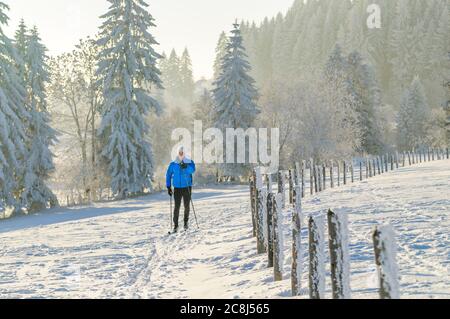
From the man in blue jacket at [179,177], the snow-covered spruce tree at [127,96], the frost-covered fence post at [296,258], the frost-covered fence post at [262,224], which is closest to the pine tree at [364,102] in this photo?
the snow-covered spruce tree at [127,96]

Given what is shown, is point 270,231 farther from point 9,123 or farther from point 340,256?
point 9,123

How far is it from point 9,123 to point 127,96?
761cm

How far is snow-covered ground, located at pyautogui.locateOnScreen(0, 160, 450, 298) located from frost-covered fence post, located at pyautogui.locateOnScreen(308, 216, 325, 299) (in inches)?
17.8

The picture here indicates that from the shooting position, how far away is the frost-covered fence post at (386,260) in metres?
3.94

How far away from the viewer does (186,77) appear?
125m

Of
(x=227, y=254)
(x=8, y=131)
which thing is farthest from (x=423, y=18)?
(x=227, y=254)

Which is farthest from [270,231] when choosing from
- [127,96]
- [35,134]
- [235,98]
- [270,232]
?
[235,98]

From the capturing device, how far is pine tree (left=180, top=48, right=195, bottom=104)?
122 meters

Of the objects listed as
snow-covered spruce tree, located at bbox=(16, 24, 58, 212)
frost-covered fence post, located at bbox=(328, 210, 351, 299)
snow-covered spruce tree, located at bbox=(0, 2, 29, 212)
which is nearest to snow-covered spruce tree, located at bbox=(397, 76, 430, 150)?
snow-covered spruce tree, located at bbox=(16, 24, 58, 212)

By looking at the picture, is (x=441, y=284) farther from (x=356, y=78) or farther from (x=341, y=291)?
(x=356, y=78)

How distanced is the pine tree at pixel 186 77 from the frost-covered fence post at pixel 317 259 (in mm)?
115270

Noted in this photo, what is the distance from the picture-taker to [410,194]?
49.8ft

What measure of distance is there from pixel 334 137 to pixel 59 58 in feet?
75.2

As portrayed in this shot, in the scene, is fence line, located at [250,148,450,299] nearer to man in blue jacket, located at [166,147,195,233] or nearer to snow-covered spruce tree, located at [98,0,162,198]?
man in blue jacket, located at [166,147,195,233]
